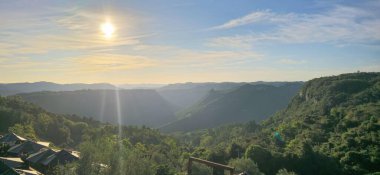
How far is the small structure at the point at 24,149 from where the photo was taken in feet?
191

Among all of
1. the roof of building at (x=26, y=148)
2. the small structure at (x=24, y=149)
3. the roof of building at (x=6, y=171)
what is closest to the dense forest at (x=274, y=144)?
the roof of building at (x=6, y=171)

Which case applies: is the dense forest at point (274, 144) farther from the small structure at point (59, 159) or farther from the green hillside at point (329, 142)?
the small structure at point (59, 159)

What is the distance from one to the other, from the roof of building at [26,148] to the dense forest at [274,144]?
6807mm

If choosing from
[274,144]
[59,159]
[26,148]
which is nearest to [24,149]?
[26,148]

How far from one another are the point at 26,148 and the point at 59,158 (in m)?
9.31

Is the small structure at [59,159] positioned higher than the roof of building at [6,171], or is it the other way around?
the roof of building at [6,171]

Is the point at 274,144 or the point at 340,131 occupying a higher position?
the point at 340,131

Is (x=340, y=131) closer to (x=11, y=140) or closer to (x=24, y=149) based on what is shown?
(x=24, y=149)

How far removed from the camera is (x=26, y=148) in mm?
60031

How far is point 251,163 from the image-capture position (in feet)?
214

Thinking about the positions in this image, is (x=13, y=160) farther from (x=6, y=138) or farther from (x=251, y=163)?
(x=251, y=163)

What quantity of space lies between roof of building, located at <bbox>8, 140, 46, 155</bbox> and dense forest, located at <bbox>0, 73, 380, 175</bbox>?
6.81 m

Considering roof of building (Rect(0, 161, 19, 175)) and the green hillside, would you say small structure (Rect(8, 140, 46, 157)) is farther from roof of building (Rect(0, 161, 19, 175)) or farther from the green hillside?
the green hillside

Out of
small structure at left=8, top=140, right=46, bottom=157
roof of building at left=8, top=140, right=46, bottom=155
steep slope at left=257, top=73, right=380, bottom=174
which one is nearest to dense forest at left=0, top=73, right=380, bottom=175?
steep slope at left=257, top=73, right=380, bottom=174
